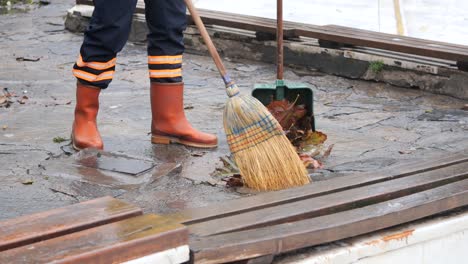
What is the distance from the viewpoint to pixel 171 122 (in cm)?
523

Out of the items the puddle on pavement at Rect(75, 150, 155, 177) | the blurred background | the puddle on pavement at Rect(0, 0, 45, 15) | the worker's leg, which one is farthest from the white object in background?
the puddle on pavement at Rect(0, 0, 45, 15)

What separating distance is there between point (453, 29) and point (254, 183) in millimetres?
6608

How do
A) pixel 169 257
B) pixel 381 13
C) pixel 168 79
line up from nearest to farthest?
pixel 169 257
pixel 168 79
pixel 381 13

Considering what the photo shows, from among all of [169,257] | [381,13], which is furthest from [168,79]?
[381,13]

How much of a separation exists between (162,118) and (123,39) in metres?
0.53

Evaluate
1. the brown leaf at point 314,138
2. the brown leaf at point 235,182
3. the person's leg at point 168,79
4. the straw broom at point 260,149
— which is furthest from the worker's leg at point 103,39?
the brown leaf at point 314,138

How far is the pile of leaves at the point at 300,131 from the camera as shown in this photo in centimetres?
500

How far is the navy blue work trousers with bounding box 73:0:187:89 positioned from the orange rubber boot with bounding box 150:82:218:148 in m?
0.06

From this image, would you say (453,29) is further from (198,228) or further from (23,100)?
(198,228)

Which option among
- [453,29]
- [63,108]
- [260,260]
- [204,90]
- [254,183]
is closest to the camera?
[260,260]

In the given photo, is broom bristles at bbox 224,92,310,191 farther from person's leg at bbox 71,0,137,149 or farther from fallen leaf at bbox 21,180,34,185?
fallen leaf at bbox 21,180,34,185

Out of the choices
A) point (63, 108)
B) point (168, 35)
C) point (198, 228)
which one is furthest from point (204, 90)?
point (198, 228)

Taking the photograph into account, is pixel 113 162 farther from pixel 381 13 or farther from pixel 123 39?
pixel 381 13

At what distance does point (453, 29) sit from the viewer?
10.4 metres
